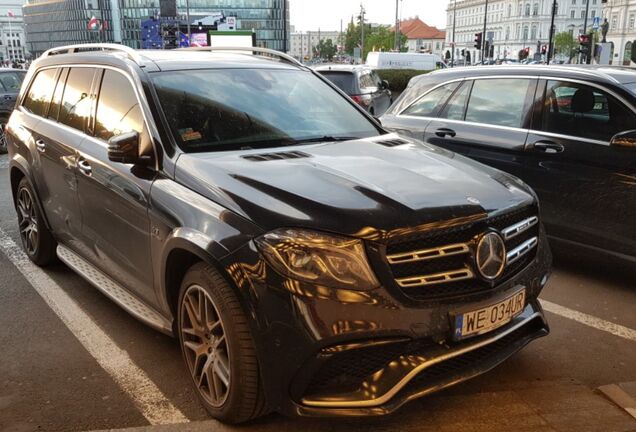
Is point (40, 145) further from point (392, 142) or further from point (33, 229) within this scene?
point (392, 142)

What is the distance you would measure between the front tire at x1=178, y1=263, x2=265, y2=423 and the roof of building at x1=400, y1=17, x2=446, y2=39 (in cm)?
17007

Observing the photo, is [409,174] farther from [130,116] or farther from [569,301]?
[569,301]

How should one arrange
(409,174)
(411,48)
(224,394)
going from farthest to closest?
(411,48), (409,174), (224,394)

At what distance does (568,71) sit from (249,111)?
2.92 m

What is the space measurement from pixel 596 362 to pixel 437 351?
152 centimetres

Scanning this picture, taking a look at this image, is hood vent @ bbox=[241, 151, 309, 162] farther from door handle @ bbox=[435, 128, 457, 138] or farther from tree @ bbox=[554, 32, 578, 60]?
tree @ bbox=[554, 32, 578, 60]

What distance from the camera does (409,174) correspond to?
3.12m

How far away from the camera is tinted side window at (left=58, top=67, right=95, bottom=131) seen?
14.1 feet

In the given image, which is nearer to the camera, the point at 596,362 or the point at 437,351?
the point at 437,351

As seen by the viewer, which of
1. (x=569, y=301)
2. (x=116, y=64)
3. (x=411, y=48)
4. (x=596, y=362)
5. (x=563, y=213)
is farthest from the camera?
(x=411, y=48)

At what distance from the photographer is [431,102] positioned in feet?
20.9

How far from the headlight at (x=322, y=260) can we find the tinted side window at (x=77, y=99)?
2376mm

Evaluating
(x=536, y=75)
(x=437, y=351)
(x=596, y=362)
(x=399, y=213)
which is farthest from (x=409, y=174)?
(x=536, y=75)

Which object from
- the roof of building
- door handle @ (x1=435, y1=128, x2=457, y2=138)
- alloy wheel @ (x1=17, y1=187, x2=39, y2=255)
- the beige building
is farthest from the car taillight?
the roof of building
